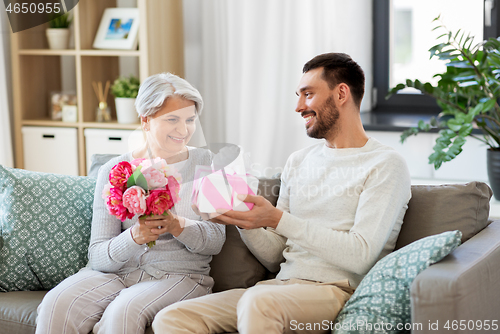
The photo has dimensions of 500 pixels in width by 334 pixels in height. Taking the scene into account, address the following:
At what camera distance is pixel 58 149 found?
3.44 meters

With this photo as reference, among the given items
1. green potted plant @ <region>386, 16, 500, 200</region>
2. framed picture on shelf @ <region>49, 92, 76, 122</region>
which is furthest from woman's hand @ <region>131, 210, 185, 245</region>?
framed picture on shelf @ <region>49, 92, 76, 122</region>

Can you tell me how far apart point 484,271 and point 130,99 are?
2343mm

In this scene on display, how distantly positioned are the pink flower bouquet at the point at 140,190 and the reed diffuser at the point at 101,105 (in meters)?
1.89

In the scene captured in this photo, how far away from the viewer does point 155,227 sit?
1.71m

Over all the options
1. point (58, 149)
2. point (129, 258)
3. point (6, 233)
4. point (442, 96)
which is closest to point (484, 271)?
point (129, 258)

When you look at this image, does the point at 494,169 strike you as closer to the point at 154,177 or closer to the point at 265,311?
the point at 265,311

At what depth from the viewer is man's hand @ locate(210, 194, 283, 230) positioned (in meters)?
1.63

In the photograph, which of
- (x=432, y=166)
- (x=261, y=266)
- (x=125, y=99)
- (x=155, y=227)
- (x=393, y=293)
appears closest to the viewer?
(x=393, y=293)

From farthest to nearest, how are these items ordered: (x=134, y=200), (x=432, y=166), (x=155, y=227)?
1. (x=432, y=166)
2. (x=155, y=227)
3. (x=134, y=200)

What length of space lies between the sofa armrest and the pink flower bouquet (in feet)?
2.35

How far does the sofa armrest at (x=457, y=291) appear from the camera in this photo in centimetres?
134

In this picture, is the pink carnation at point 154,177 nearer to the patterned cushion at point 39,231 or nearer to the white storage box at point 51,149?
the patterned cushion at point 39,231

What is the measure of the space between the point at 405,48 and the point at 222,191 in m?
2.15

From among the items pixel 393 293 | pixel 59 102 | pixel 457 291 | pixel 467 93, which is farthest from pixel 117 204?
pixel 59 102
